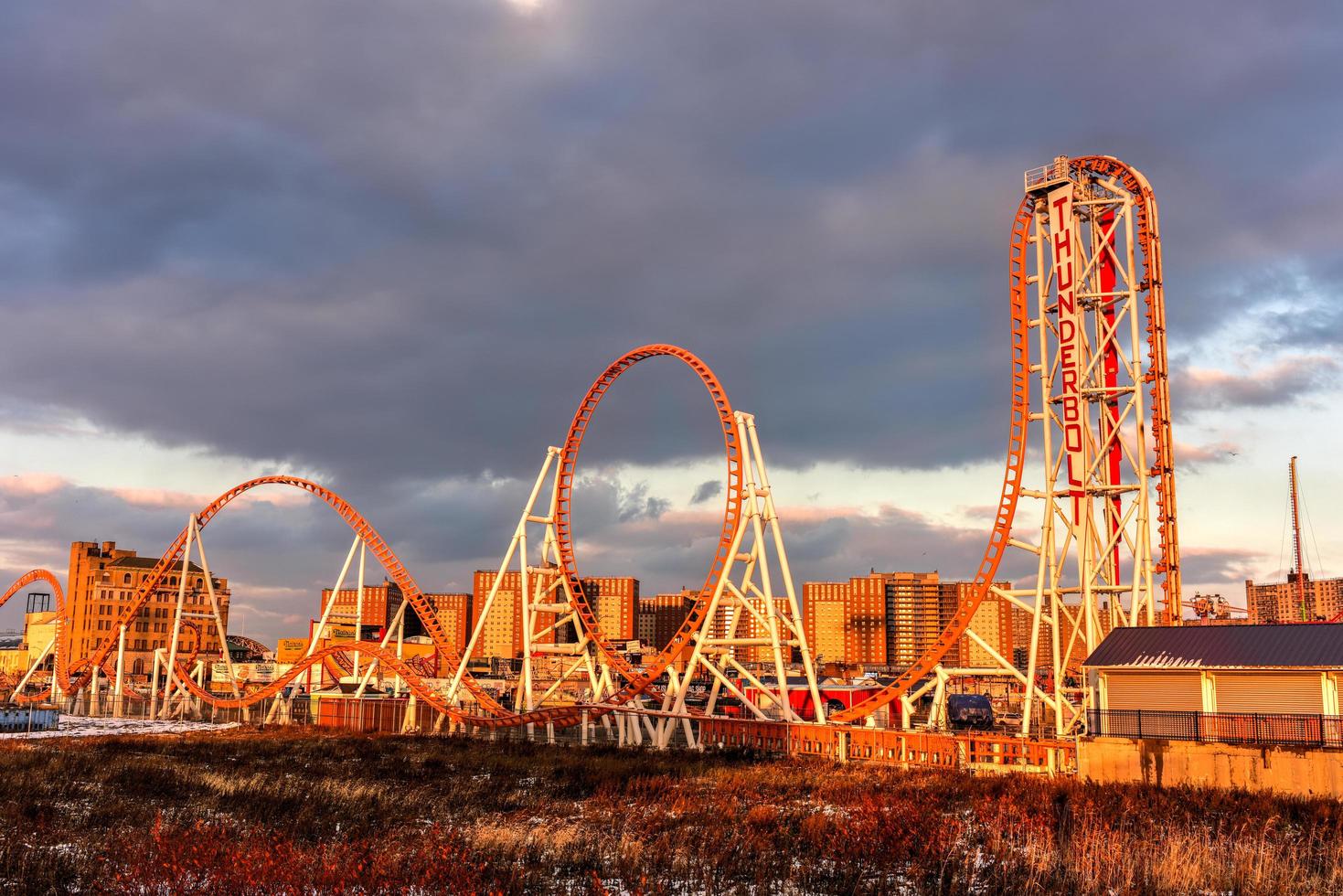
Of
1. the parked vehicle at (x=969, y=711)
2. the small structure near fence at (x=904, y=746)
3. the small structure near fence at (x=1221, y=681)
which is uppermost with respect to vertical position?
the small structure near fence at (x=1221, y=681)

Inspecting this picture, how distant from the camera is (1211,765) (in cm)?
2356

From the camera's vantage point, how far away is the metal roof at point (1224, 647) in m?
24.8

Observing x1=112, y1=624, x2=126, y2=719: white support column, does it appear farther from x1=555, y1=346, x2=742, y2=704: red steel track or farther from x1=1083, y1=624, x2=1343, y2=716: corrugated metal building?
x1=1083, y1=624, x2=1343, y2=716: corrugated metal building

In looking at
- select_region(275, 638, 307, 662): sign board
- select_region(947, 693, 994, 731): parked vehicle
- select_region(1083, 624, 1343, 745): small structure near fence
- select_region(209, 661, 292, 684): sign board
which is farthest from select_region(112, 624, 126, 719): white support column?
select_region(1083, 624, 1343, 745): small structure near fence

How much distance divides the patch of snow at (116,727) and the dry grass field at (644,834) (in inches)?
772

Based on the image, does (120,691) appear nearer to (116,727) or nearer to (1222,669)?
(116,727)

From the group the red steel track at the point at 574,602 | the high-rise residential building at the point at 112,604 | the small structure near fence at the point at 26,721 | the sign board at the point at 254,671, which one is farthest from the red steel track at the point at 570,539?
the high-rise residential building at the point at 112,604

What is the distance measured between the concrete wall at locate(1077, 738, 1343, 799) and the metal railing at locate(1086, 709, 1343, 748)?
28 centimetres

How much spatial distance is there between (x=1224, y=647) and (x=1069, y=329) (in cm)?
1448

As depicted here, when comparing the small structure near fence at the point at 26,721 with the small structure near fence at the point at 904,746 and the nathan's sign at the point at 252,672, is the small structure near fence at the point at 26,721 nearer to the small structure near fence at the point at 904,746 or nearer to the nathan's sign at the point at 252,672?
the small structure near fence at the point at 904,746

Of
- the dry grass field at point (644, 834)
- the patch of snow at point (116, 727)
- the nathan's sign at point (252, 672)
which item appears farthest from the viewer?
the nathan's sign at point (252, 672)

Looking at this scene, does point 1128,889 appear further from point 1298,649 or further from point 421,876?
point 1298,649

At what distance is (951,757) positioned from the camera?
29266 millimetres

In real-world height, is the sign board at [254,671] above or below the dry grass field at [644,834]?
below
